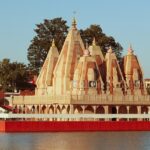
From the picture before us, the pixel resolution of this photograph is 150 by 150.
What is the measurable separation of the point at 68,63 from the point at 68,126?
15.7 metres

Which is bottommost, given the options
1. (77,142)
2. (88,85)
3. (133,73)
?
(77,142)

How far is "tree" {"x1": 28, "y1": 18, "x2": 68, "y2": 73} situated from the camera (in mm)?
118375

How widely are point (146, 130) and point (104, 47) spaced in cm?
3425

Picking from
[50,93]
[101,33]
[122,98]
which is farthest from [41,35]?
[122,98]

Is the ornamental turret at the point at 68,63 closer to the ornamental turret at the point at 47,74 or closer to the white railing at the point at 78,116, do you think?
the ornamental turret at the point at 47,74

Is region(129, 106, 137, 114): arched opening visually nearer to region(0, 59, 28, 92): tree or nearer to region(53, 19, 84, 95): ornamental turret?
region(53, 19, 84, 95): ornamental turret

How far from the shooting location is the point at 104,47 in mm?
115500

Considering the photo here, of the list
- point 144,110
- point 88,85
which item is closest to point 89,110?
point 88,85

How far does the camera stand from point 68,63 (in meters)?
94.9

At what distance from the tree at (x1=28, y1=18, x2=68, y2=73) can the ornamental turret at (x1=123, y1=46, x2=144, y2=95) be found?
23.4 metres

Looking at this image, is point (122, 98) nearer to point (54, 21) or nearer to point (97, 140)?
point (97, 140)

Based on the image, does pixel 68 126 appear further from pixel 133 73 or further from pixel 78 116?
pixel 133 73

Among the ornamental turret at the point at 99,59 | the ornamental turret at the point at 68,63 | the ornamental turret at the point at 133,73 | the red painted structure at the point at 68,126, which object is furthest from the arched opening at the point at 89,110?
the red painted structure at the point at 68,126

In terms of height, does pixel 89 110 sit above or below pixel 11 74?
below
